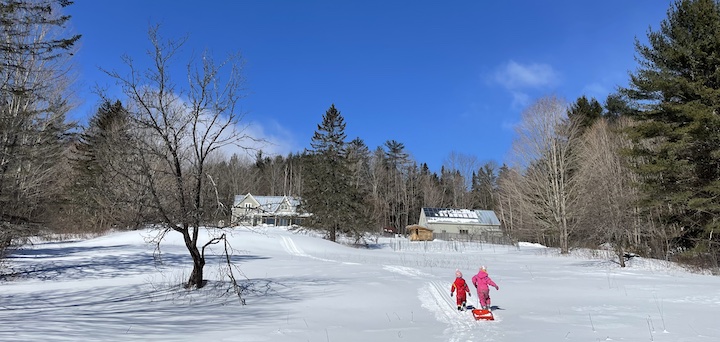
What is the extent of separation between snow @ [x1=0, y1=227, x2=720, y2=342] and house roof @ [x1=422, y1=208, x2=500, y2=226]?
51.6m

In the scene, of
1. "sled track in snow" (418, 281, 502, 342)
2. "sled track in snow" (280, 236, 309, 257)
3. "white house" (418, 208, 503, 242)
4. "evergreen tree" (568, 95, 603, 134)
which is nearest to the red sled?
"sled track in snow" (418, 281, 502, 342)

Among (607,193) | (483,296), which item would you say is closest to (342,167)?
(607,193)

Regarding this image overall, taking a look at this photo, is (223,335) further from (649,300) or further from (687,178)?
(687,178)

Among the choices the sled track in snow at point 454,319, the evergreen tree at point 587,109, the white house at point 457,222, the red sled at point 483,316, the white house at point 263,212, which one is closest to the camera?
the sled track in snow at point 454,319

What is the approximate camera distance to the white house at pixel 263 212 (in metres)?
10.9

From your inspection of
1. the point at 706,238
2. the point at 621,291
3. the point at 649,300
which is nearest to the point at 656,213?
the point at 706,238

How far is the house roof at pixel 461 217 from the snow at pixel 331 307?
51.6m

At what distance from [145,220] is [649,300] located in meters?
12.4

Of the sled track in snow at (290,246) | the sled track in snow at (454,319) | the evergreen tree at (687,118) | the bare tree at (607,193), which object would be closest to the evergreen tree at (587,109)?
the bare tree at (607,193)

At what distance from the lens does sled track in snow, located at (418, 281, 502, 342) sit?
6.88 meters

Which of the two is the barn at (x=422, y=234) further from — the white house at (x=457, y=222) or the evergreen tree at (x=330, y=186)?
the evergreen tree at (x=330, y=186)

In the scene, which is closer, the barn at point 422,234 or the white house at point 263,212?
the white house at point 263,212

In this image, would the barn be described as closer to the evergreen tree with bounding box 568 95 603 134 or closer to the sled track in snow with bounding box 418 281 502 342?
the evergreen tree with bounding box 568 95 603 134

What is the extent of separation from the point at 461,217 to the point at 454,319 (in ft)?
206
